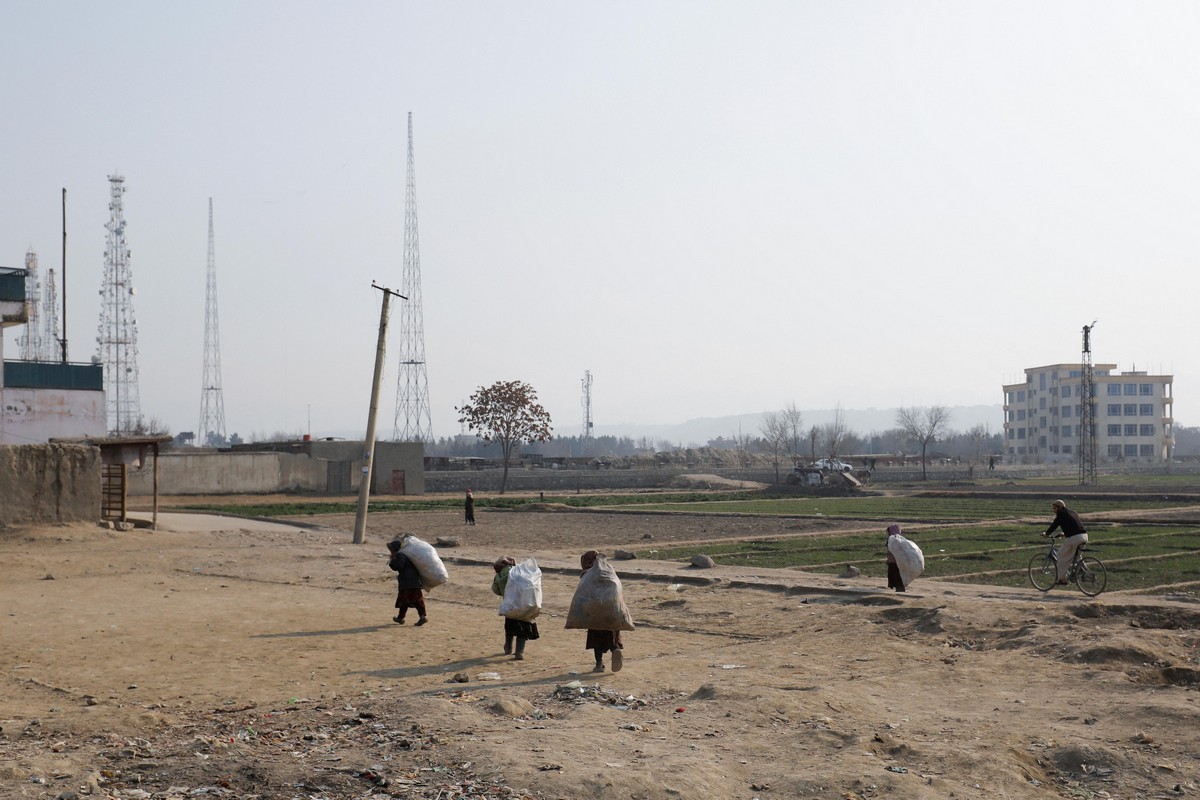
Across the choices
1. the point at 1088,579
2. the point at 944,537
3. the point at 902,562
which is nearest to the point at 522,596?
the point at 902,562

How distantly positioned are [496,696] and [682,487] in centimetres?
7388

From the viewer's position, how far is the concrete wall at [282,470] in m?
57.2

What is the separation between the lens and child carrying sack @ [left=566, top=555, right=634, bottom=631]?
41.9ft

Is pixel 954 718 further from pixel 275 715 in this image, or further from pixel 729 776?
pixel 275 715

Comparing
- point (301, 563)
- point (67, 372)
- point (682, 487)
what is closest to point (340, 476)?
point (67, 372)

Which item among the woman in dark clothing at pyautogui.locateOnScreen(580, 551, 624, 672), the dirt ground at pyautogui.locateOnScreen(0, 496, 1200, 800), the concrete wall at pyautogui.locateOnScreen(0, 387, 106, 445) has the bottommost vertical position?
the dirt ground at pyautogui.locateOnScreen(0, 496, 1200, 800)

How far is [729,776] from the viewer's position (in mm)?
8602

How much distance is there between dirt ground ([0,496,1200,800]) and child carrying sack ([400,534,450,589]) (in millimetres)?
740

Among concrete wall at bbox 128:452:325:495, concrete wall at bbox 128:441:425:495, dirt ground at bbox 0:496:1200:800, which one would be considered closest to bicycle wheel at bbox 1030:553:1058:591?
dirt ground at bbox 0:496:1200:800

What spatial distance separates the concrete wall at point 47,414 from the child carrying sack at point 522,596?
38.0 meters

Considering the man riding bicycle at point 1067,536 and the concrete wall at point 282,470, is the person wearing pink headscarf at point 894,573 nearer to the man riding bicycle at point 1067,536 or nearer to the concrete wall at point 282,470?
the man riding bicycle at point 1067,536

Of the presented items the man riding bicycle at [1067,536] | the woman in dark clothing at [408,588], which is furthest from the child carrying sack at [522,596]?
the man riding bicycle at [1067,536]

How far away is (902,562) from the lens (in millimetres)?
18625

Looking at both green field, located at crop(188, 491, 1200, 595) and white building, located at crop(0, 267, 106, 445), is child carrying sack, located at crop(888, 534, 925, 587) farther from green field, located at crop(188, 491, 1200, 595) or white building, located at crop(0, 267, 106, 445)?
white building, located at crop(0, 267, 106, 445)
